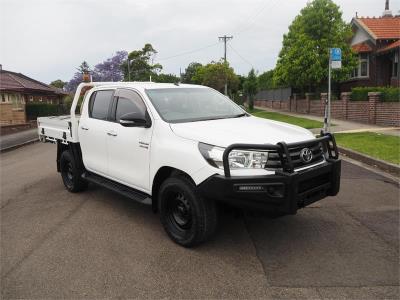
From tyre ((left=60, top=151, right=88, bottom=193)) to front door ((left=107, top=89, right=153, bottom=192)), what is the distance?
54.7 inches

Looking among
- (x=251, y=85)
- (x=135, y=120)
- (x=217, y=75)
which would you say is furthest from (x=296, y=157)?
(x=217, y=75)

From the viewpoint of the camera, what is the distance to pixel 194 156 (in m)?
4.20

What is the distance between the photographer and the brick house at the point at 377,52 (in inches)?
1011

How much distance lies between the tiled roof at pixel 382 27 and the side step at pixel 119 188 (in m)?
24.8

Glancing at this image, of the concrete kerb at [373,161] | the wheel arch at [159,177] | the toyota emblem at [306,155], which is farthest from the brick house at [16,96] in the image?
the toyota emblem at [306,155]

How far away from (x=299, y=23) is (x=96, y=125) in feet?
78.8

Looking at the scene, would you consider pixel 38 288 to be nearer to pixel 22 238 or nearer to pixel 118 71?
pixel 22 238

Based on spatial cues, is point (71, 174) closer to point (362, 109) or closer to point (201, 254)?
point (201, 254)

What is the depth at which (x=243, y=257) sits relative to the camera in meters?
4.28

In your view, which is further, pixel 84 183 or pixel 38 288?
pixel 84 183

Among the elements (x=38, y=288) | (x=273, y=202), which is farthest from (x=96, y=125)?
(x=273, y=202)

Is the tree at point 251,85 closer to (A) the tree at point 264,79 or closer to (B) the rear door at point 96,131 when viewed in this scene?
(A) the tree at point 264,79

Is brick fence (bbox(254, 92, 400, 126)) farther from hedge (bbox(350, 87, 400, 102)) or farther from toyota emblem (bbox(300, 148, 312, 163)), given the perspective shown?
toyota emblem (bbox(300, 148, 312, 163))

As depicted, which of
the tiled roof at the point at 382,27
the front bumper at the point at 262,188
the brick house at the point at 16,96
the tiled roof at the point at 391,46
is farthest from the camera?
the tiled roof at the point at 382,27
